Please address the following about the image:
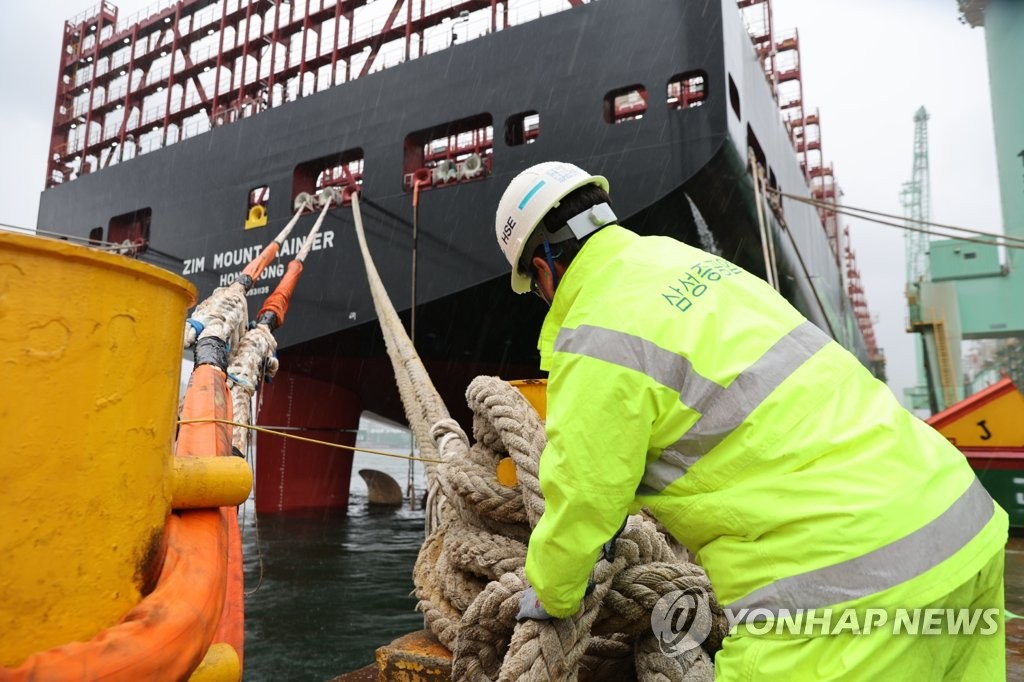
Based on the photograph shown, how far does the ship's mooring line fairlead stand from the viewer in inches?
60.2

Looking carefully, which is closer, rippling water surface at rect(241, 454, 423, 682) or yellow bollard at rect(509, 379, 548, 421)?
yellow bollard at rect(509, 379, 548, 421)

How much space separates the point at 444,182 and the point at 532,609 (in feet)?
21.6

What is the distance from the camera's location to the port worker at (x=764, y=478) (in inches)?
39.7

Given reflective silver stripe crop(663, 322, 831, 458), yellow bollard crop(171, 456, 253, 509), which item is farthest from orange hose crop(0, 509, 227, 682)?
reflective silver stripe crop(663, 322, 831, 458)

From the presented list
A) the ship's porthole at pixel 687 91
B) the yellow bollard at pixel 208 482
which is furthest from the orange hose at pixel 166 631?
the ship's porthole at pixel 687 91

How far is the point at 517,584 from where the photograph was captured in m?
1.68

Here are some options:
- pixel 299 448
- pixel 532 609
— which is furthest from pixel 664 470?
pixel 299 448

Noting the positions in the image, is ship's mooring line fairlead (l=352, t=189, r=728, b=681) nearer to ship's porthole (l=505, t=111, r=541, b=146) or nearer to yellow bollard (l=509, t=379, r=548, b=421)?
yellow bollard (l=509, t=379, r=548, b=421)

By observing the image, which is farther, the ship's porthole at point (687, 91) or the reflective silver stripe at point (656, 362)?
the ship's porthole at point (687, 91)

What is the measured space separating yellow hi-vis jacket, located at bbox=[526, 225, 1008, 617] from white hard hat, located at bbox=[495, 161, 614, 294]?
0.30 meters

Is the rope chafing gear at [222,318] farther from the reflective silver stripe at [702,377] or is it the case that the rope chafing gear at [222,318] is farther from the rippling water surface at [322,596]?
the reflective silver stripe at [702,377]

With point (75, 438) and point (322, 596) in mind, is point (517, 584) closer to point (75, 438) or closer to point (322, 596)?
point (75, 438)

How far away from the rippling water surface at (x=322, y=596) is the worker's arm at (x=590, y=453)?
1.62 m
